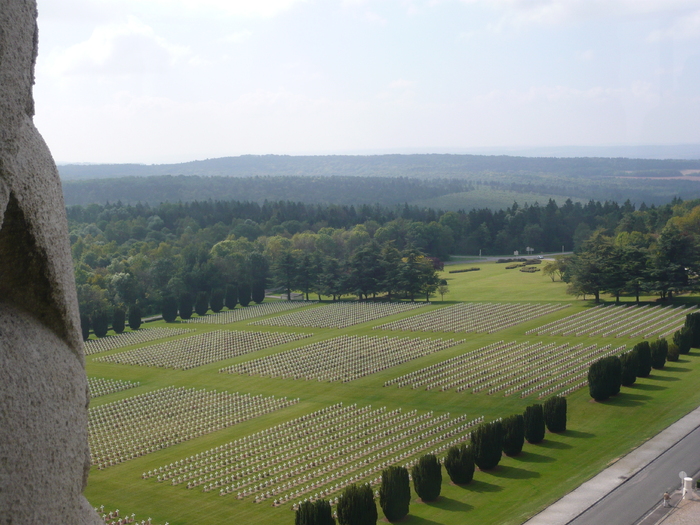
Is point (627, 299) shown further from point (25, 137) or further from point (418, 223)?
point (25, 137)

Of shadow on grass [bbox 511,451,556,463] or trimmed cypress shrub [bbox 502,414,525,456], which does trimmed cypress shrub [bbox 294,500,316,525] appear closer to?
trimmed cypress shrub [bbox 502,414,525,456]

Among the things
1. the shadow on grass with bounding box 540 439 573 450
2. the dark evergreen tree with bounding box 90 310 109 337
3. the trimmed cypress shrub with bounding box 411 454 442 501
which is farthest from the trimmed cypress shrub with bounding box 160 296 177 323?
the trimmed cypress shrub with bounding box 411 454 442 501

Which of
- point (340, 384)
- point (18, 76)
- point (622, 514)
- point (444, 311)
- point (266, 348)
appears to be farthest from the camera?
point (444, 311)

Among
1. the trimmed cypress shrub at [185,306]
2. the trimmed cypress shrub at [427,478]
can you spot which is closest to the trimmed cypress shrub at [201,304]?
the trimmed cypress shrub at [185,306]

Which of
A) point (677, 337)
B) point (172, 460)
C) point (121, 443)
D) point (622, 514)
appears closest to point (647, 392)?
point (677, 337)

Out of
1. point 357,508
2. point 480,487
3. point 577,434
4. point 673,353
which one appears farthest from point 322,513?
point 673,353

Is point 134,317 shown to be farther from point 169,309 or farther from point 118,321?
point 169,309

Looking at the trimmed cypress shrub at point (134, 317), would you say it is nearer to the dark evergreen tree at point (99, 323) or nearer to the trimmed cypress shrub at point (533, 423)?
the dark evergreen tree at point (99, 323)
